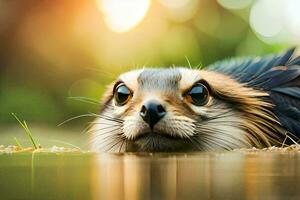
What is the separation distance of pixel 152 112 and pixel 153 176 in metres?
1.14

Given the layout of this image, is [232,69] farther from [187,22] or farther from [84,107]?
[187,22]

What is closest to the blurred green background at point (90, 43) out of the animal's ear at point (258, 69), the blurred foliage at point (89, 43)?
the blurred foliage at point (89, 43)

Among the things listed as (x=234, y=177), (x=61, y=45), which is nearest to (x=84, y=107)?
(x=61, y=45)

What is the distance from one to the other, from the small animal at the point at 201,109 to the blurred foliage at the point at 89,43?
24.8ft

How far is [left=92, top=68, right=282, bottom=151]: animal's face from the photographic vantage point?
4.75 m

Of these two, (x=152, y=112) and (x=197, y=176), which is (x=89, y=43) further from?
(x=197, y=176)

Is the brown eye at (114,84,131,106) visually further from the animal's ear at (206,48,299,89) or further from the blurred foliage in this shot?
the blurred foliage

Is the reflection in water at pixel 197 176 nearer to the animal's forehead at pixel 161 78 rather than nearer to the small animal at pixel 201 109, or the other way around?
the small animal at pixel 201 109

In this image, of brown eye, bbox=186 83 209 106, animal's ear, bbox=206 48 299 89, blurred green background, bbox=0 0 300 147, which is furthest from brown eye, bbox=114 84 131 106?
blurred green background, bbox=0 0 300 147

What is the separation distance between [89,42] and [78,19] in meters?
0.65

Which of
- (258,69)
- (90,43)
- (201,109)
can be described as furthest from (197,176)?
(90,43)

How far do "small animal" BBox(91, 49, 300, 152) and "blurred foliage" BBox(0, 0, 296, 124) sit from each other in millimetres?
7566

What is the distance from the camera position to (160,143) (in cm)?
480

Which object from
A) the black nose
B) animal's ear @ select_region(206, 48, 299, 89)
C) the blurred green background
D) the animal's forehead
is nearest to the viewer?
the black nose
